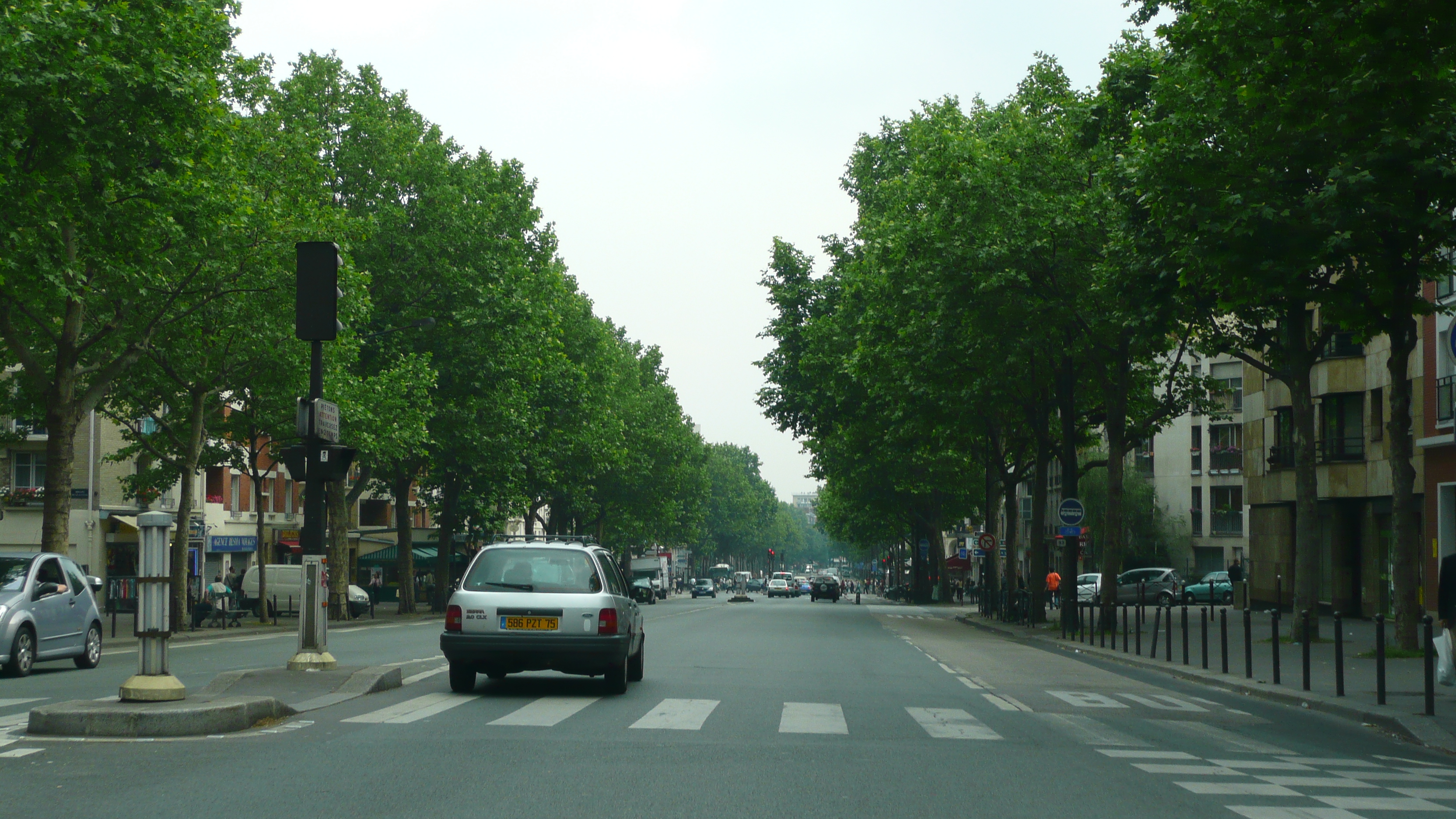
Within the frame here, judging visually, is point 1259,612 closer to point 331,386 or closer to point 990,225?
point 990,225

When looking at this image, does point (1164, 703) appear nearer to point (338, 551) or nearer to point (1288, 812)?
point (1288, 812)

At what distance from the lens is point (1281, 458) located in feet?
152

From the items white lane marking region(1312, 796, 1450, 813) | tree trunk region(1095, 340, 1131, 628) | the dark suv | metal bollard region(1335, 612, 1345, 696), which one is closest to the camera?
white lane marking region(1312, 796, 1450, 813)

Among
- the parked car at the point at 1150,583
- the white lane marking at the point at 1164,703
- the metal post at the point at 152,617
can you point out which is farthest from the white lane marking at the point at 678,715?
the parked car at the point at 1150,583

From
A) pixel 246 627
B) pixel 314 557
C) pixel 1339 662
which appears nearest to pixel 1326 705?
pixel 1339 662

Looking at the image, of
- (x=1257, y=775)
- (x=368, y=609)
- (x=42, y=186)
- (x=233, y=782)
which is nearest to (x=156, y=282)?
(x=42, y=186)

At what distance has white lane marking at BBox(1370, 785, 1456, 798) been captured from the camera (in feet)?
29.4

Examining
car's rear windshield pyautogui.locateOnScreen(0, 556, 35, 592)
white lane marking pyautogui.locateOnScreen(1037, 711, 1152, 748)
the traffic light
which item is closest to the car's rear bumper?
the traffic light

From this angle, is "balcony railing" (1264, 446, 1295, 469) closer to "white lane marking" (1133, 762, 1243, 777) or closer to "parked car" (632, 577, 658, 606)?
"parked car" (632, 577, 658, 606)

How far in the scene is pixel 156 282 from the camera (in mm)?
26500

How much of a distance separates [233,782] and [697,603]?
228 feet

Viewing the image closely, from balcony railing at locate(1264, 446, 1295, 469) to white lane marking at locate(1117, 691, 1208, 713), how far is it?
103 ft

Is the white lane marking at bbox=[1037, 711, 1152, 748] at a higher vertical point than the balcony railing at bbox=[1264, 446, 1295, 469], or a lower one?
lower

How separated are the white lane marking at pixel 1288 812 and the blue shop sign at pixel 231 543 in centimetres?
5651
